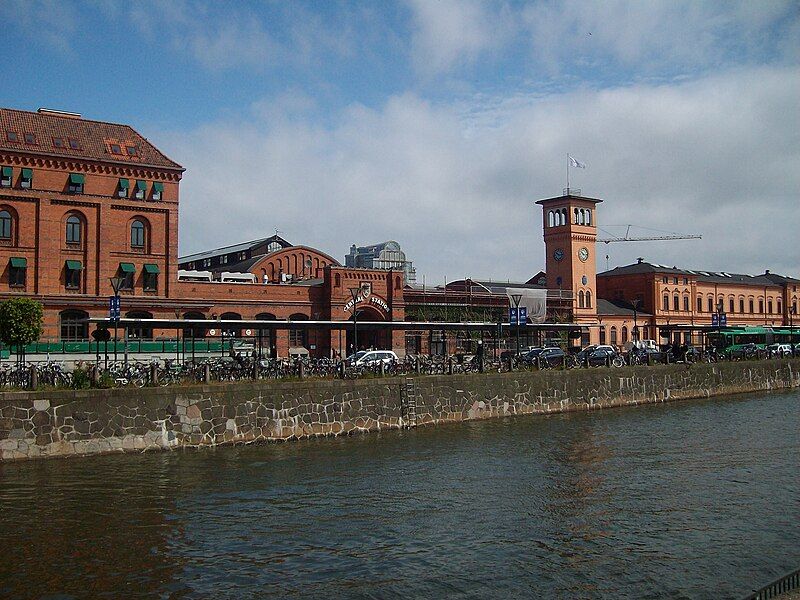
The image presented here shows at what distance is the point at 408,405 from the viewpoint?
35.8 meters

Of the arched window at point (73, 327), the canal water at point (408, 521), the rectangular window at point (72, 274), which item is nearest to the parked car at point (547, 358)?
the canal water at point (408, 521)

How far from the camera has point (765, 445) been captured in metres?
31.0

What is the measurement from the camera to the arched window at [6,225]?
51750 mm

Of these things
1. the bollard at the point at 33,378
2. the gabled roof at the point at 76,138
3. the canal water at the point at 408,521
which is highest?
the gabled roof at the point at 76,138

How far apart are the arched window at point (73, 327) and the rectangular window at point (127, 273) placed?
11.4 ft

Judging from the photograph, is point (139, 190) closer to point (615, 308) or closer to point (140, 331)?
A: point (140, 331)

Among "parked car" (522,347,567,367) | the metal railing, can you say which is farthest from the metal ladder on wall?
the metal railing

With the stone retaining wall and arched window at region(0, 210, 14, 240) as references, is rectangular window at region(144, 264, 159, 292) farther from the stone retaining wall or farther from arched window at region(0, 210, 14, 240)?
the stone retaining wall

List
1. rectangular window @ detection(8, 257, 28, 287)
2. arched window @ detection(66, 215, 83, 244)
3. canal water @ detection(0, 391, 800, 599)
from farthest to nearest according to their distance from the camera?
arched window @ detection(66, 215, 83, 244)
rectangular window @ detection(8, 257, 28, 287)
canal water @ detection(0, 391, 800, 599)

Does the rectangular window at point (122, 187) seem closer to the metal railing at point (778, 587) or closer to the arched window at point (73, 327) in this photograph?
the arched window at point (73, 327)

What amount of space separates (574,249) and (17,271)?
56598 millimetres

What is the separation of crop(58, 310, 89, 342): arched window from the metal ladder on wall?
26630mm

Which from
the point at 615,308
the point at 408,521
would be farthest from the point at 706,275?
the point at 408,521

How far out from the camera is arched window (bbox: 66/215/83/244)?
5391cm
